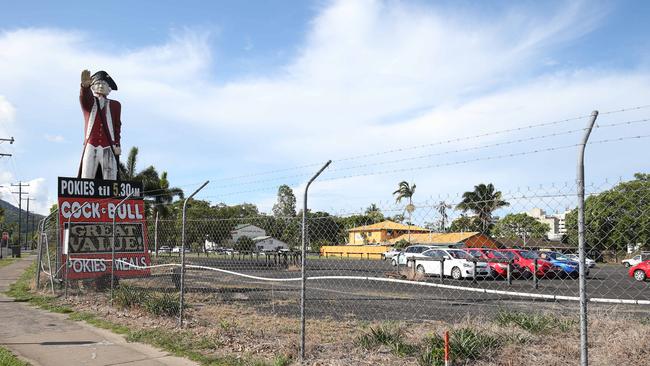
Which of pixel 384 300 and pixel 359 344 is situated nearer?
pixel 359 344

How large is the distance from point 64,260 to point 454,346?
13.4 meters

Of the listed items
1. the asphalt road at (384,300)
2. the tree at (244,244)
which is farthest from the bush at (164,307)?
the tree at (244,244)

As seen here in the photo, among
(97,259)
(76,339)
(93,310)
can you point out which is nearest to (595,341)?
(76,339)

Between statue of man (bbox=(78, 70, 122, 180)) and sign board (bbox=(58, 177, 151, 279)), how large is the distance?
6.08ft

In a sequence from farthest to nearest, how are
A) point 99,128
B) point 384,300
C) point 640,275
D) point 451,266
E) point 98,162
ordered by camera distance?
point 640,275, point 451,266, point 99,128, point 98,162, point 384,300

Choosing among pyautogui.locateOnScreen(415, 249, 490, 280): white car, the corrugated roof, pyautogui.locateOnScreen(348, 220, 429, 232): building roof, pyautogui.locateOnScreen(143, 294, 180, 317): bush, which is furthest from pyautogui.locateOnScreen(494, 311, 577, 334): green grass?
pyautogui.locateOnScreen(415, 249, 490, 280): white car

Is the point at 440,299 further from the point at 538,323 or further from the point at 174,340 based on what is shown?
the point at 174,340

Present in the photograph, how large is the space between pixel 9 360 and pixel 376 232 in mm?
5229

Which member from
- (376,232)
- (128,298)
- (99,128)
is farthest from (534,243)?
(99,128)

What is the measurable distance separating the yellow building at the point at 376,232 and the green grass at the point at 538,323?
7.94 ft

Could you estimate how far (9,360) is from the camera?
7.14 meters

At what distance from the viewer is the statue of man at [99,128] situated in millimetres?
19344

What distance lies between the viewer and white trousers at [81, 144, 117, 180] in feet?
63.3

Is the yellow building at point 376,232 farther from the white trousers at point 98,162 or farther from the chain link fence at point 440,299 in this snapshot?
the white trousers at point 98,162
